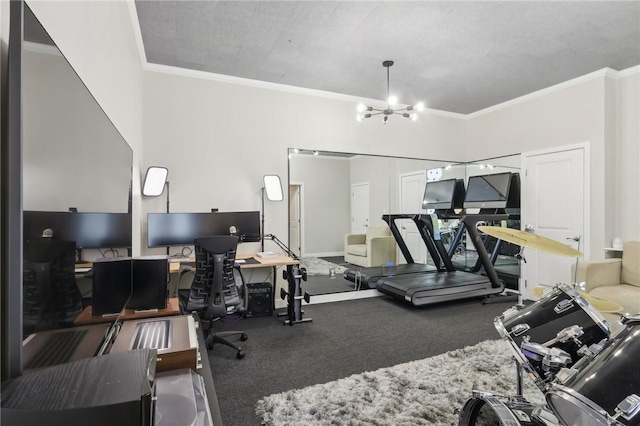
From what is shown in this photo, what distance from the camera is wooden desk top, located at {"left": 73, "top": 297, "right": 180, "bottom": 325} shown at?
102cm

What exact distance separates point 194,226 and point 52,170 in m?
3.17

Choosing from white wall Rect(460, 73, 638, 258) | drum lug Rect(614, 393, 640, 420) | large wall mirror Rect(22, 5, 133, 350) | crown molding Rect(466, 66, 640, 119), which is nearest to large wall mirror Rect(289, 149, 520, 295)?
white wall Rect(460, 73, 638, 258)

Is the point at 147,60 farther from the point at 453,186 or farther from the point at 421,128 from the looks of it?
the point at 453,186

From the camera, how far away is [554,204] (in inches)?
179

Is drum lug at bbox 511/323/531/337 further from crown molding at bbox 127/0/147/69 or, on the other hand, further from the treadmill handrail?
crown molding at bbox 127/0/147/69

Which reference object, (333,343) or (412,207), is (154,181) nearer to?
(333,343)

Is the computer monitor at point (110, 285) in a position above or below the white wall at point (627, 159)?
below

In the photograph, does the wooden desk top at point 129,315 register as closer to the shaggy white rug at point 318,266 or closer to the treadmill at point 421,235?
the shaggy white rug at point 318,266

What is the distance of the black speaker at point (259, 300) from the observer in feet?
13.5

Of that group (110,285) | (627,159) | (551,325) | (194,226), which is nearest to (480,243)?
(627,159)

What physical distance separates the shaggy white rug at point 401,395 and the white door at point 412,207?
9.55 feet

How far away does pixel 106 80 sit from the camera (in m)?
1.84

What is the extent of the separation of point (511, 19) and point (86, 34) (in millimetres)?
3359

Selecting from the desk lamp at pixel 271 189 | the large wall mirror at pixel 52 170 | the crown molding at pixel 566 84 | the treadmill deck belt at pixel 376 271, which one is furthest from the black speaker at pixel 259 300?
the crown molding at pixel 566 84
